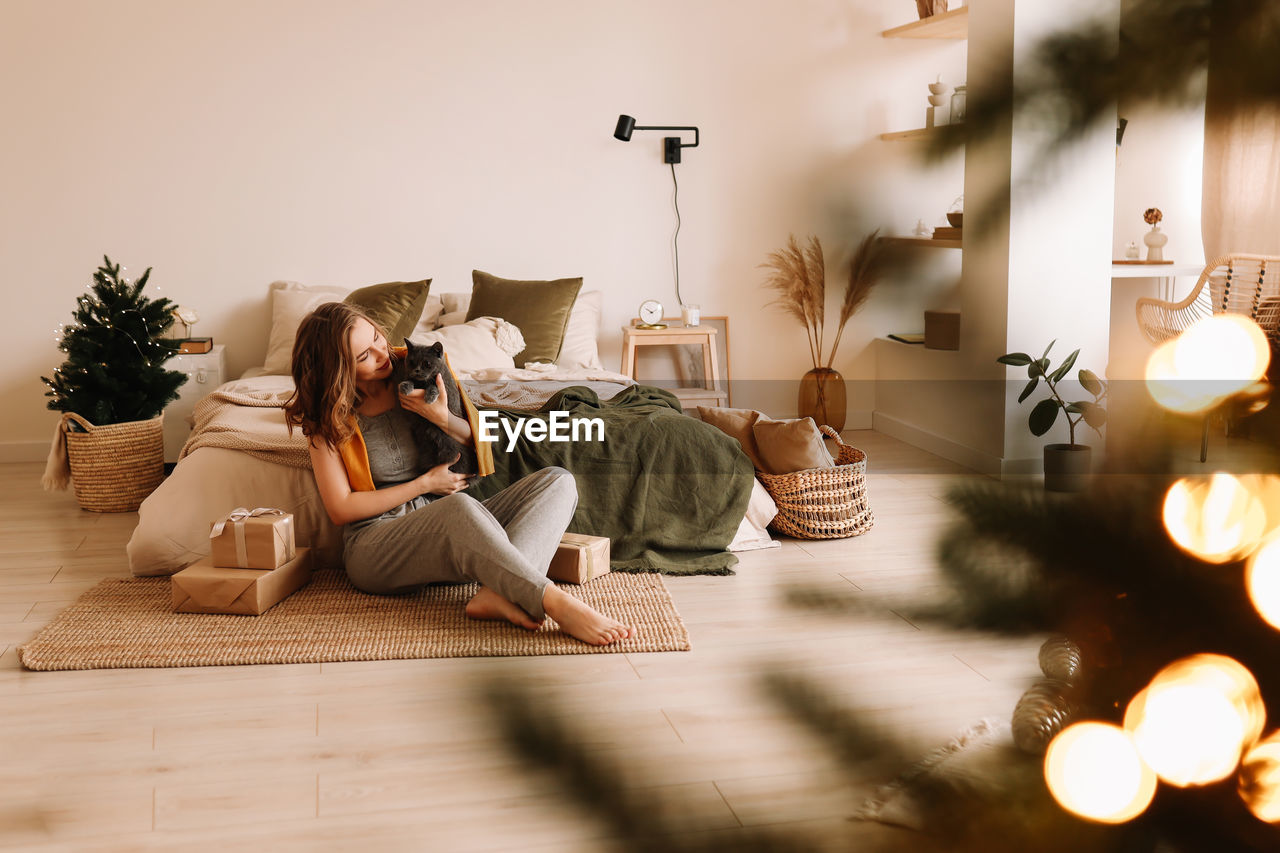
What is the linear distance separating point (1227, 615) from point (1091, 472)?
0.08 metres

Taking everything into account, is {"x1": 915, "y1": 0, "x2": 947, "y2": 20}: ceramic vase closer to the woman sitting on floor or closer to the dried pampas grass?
the dried pampas grass

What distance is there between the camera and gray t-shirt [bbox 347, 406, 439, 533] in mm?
2881

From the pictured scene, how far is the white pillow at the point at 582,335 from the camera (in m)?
4.85

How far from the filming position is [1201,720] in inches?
15.7

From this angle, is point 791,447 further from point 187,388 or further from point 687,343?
point 187,388

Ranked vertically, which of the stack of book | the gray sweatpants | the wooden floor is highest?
the stack of book

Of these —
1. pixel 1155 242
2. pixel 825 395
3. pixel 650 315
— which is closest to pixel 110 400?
pixel 650 315

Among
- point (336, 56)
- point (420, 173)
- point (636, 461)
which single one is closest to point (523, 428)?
point (636, 461)

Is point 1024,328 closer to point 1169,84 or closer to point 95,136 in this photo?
point 1169,84

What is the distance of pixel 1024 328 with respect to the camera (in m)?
0.57

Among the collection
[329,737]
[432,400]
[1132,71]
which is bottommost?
[329,737]

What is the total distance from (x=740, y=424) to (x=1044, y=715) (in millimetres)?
3185

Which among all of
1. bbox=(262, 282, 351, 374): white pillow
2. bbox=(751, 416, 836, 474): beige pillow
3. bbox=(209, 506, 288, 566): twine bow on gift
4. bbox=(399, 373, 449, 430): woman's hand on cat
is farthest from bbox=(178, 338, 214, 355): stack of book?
bbox=(751, 416, 836, 474): beige pillow

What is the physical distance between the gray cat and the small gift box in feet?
1.41
